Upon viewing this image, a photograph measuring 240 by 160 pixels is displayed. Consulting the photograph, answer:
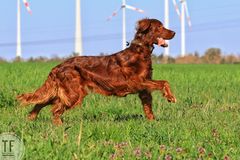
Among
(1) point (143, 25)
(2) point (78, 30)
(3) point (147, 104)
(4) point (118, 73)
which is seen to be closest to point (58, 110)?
(4) point (118, 73)

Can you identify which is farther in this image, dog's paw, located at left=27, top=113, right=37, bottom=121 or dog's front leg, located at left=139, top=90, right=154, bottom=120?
dog's paw, located at left=27, top=113, right=37, bottom=121

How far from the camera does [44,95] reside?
34.9ft

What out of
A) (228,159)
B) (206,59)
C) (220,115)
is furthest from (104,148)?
(206,59)

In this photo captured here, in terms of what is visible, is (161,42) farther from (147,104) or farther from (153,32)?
(147,104)

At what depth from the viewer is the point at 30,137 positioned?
271 inches

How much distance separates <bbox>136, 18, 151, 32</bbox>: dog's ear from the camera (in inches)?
403

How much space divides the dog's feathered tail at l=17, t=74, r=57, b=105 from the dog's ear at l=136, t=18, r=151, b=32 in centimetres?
158

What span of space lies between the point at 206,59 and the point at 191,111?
37981 millimetres

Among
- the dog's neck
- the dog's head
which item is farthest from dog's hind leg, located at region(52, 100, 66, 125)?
the dog's head

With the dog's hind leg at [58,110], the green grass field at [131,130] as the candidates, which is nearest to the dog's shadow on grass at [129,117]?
the green grass field at [131,130]

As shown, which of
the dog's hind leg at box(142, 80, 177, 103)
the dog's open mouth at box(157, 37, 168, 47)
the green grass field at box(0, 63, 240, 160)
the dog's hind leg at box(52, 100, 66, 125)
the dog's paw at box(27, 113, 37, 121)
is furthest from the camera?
the dog's paw at box(27, 113, 37, 121)

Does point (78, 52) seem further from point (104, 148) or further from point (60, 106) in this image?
point (104, 148)

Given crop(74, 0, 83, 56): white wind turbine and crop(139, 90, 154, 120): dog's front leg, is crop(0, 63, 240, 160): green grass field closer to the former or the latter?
crop(139, 90, 154, 120): dog's front leg

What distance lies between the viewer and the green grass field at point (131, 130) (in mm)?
6340
